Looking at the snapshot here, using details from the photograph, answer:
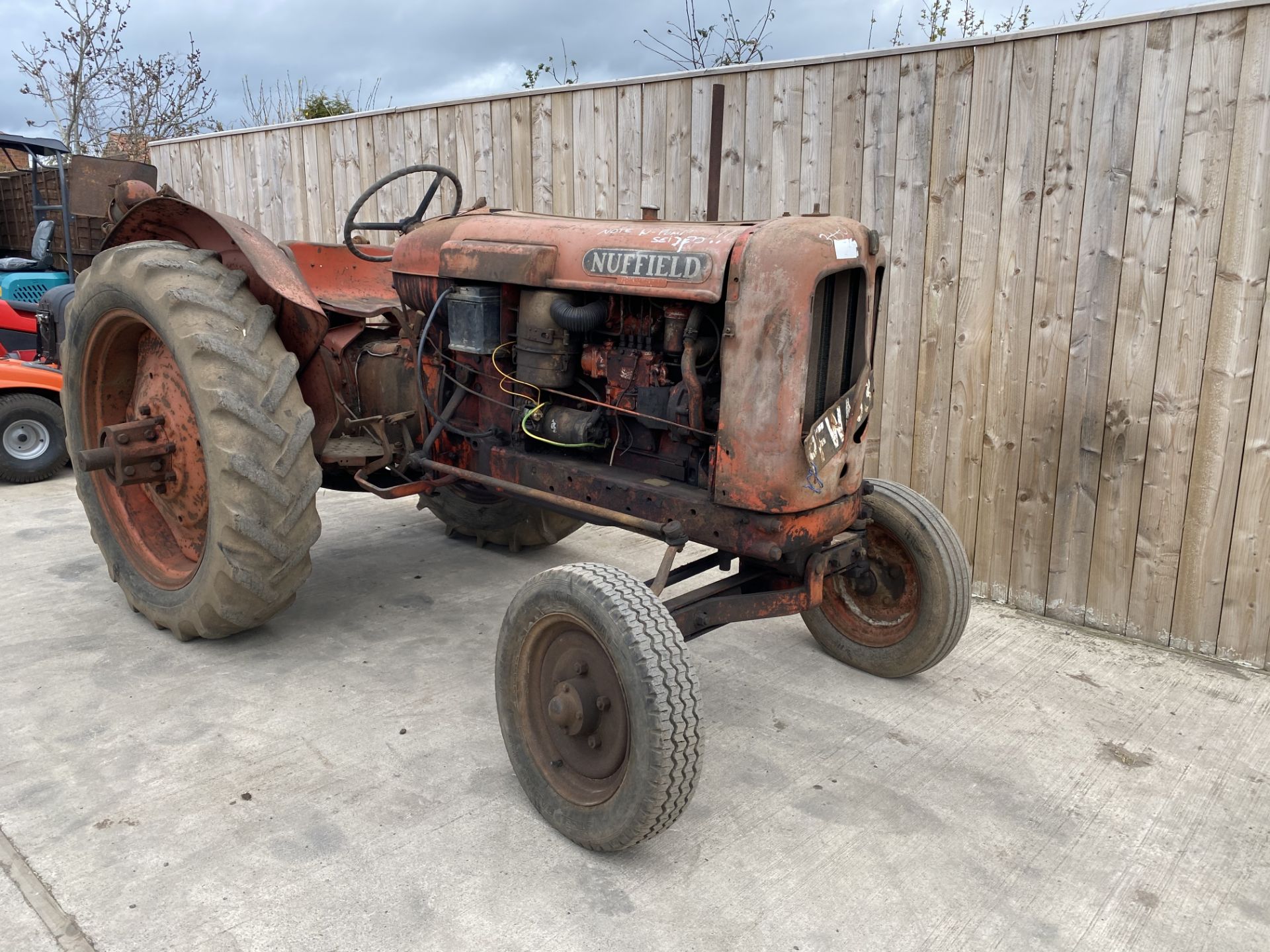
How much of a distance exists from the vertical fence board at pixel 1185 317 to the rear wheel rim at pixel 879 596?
1181mm

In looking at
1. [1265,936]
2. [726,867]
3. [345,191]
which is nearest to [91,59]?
[345,191]

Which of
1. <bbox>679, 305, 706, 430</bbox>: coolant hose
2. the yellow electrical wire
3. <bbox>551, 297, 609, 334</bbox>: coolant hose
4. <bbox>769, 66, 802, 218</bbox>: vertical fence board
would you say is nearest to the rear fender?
the yellow electrical wire

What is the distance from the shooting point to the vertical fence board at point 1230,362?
3.38 metres

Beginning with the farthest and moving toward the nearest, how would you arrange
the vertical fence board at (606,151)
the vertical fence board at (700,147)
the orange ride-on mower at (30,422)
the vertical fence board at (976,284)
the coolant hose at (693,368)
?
the orange ride-on mower at (30,422), the vertical fence board at (606,151), the vertical fence board at (700,147), the vertical fence board at (976,284), the coolant hose at (693,368)

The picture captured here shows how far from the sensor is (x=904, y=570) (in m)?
3.37

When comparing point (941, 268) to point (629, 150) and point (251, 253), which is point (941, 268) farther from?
point (251, 253)

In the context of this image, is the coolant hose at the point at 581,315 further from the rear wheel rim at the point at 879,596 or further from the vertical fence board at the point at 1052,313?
the vertical fence board at the point at 1052,313

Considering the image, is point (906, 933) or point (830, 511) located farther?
point (830, 511)

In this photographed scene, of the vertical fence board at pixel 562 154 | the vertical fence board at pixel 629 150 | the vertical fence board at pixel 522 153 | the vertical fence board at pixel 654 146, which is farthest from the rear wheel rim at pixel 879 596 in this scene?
the vertical fence board at pixel 522 153

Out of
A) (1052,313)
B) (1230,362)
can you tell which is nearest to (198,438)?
(1052,313)

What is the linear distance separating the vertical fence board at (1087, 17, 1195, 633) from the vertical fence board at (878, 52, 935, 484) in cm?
82

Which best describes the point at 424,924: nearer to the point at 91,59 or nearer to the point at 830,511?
the point at 830,511

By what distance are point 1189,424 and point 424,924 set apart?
3226 millimetres

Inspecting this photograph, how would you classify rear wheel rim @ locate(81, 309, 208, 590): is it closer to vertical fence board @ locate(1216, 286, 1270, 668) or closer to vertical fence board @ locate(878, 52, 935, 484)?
vertical fence board @ locate(878, 52, 935, 484)
